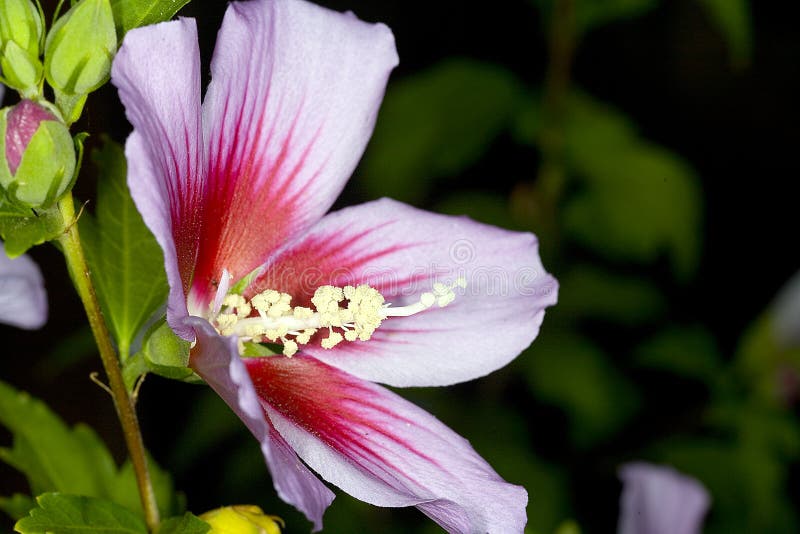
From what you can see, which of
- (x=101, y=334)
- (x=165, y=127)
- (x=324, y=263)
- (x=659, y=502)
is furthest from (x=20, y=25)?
(x=659, y=502)

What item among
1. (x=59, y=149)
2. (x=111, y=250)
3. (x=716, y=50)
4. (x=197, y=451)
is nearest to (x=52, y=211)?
(x=59, y=149)

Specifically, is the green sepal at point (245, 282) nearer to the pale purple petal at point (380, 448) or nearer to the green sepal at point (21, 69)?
the pale purple petal at point (380, 448)

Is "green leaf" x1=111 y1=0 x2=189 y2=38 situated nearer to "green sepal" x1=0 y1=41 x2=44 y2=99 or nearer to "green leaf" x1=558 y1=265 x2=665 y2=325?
"green sepal" x1=0 y1=41 x2=44 y2=99

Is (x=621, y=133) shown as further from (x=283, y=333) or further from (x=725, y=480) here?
→ (x=283, y=333)

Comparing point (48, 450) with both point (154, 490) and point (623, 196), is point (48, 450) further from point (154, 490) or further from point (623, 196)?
point (623, 196)

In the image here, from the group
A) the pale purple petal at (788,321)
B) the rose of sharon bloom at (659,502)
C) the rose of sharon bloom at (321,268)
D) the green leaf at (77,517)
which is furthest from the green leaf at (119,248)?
the pale purple petal at (788,321)

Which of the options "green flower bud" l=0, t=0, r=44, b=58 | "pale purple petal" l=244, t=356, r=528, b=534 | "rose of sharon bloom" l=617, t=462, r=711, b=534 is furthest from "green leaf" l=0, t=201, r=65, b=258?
"rose of sharon bloom" l=617, t=462, r=711, b=534
